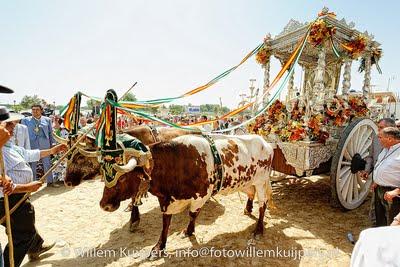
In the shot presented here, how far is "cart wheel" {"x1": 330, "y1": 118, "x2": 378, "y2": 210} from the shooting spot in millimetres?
4172

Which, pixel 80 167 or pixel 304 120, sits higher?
pixel 304 120

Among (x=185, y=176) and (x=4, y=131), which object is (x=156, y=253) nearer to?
(x=185, y=176)

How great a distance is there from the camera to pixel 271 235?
3.88 meters

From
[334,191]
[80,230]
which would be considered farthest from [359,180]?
[80,230]

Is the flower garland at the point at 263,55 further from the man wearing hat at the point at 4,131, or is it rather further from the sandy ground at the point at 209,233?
the man wearing hat at the point at 4,131

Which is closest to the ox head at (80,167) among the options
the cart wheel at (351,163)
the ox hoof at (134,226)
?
the ox hoof at (134,226)

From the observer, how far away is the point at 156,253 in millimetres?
3270

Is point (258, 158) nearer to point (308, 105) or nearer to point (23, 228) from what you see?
point (308, 105)

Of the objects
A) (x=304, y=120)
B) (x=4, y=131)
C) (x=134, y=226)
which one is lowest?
(x=134, y=226)

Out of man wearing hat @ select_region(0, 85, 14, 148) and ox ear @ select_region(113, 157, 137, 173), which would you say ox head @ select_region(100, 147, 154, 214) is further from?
man wearing hat @ select_region(0, 85, 14, 148)

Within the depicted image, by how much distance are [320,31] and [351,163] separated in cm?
242

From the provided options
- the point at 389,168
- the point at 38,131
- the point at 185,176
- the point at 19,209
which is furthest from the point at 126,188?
the point at 38,131

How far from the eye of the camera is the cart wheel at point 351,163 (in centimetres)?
417

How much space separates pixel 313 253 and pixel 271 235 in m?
0.66
